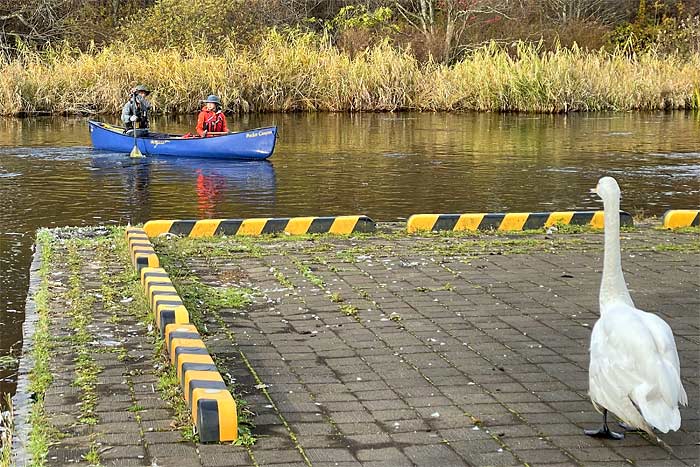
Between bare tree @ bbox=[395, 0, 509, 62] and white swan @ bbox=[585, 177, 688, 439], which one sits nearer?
white swan @ bbox=[585, 177, 688, 439]

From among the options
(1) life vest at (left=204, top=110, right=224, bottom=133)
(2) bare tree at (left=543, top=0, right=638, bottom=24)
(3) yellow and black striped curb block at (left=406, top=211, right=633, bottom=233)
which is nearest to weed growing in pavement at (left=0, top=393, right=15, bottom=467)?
(3) yellow and black striped curb block at (left=406, top=211, right=633, bottom=233)

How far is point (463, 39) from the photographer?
138 feet

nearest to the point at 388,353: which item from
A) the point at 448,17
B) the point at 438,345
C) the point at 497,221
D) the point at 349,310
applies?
the point at 438,345

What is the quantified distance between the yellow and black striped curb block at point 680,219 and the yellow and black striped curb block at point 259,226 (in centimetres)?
327

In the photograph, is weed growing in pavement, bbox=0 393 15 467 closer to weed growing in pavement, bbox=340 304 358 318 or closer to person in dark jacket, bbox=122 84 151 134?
weed growing in pavement, bbox=340 304 358 318

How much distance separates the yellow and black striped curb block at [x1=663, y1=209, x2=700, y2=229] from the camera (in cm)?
1238

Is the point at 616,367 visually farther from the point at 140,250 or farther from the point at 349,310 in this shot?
the point at 140,250

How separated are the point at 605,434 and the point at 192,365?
2.27 metres

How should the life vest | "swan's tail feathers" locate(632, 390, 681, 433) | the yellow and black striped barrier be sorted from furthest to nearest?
the life vest → the yellow and black striped barrier → "swan's tail feathers" locate(632, 390, 681, 433)

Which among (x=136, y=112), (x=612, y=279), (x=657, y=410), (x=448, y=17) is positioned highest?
(x=448, y=17)

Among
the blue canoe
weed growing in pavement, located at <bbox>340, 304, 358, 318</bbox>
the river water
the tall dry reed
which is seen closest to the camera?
weed growing in pavement, located at <bbox>340, 304, 358, 318</bbox>

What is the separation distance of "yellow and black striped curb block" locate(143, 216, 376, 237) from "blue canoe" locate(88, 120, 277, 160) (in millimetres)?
10219

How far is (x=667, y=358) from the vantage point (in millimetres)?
5281

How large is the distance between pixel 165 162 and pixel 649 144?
10616mm
